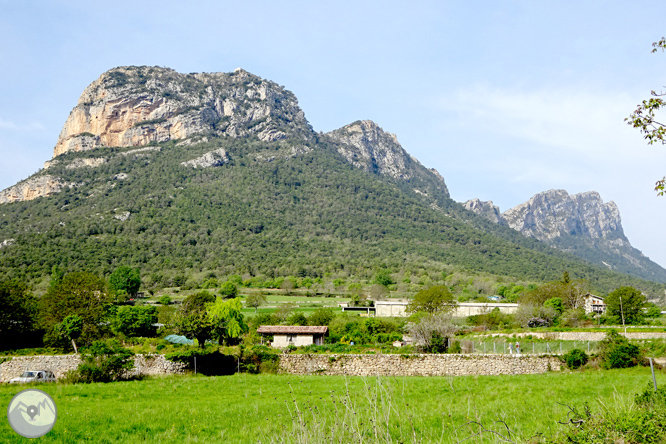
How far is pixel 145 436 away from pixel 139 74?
187 metres

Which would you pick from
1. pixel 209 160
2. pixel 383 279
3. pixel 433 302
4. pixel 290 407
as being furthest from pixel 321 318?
pixel 209 160

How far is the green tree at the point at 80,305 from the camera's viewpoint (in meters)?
34.2

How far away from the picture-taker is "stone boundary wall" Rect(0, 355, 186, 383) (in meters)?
23.7

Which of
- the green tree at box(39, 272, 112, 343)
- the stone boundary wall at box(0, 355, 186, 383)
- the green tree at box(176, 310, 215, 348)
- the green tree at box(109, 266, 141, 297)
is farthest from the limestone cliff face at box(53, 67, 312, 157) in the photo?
the stone boundary wall at box(0, 355, 186, 383)

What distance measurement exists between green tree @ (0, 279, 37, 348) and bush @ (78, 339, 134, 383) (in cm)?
2129

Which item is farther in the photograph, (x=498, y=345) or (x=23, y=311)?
(x=23, y=311)

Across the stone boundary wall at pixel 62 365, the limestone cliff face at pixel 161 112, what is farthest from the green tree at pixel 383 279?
the limestone cliff face at pixel 161 112

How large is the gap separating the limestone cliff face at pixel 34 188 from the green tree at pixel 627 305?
130 metres

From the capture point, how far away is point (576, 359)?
23594 millimetres

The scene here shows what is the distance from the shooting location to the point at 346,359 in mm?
25688

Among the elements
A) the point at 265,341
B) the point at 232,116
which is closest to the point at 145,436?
the point at 265,341

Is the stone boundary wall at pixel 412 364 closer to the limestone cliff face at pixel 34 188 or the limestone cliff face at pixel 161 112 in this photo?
the limestone cliff face at pixel 34 188

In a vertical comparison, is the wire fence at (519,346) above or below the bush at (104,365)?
below

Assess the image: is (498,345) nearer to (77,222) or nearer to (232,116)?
(77,222)
